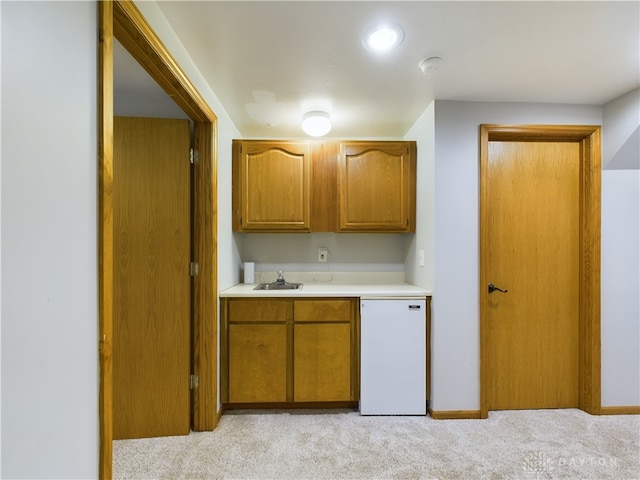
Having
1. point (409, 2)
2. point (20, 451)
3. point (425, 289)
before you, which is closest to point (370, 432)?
point (425, 289)

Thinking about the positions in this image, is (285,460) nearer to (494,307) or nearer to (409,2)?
(494,307)

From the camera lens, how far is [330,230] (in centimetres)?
261

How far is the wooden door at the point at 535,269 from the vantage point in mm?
2225

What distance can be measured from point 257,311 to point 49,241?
5.06 ft

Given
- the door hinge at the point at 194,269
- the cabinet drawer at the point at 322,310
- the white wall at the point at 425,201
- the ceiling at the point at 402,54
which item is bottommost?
the cabinet drawer at the point at 322,310

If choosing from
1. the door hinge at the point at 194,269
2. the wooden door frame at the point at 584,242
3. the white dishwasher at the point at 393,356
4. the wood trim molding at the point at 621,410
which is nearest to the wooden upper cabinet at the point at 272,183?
the door hinge at the point at 194,269

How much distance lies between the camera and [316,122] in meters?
2.29

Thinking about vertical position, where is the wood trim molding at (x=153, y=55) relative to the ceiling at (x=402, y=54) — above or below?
below

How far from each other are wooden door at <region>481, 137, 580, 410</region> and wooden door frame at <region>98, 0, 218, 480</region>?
2065 mm

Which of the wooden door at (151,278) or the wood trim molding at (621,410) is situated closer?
the wooden door at (151,278)

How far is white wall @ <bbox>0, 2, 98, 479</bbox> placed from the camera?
2.15ft

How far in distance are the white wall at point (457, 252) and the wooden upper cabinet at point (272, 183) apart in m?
1.10

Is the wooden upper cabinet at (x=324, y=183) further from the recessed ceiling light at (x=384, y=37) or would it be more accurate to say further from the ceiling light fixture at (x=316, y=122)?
the recessed ceiling light at (x=384, y=37)

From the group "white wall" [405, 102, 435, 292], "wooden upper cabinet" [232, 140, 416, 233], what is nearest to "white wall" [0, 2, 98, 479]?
"wooden upper cabinet" [232, 140, 416, 233]
